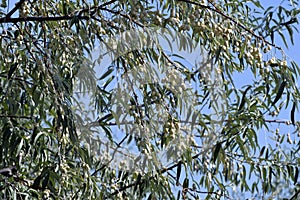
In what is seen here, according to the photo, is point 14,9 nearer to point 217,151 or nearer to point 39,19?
point 39,19

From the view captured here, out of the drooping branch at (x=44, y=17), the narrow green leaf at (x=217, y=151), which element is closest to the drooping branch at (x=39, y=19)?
the drooping branch at (x=44, y=17)

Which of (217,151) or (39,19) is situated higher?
(39,19)

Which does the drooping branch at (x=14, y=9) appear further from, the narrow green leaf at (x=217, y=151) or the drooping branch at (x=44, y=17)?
the narrow green leaf at (x=217, y=151)

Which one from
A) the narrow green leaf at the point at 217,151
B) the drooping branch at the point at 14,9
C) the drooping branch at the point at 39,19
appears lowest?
the narrow green leaf at the point at 217,151

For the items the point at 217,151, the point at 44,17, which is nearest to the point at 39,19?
the point at 44,17

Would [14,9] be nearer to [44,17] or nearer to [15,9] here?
[15,9]

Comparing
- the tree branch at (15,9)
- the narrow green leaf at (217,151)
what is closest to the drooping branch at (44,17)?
the tree branch at (15,9)

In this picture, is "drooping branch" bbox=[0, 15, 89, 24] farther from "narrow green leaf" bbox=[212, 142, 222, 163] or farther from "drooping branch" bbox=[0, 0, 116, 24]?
"narrow green leaf" bbox=[212, 142, 222, 163]

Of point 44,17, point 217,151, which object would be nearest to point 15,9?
point 44,17

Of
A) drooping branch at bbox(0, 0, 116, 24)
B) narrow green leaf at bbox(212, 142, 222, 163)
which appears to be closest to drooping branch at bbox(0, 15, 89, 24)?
drooping branch at bbox(0, 0, 116, 24)

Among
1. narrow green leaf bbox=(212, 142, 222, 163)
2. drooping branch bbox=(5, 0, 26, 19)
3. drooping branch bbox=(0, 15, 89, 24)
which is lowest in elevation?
narrow green leaf bbox=(212, 142, 222, 163)

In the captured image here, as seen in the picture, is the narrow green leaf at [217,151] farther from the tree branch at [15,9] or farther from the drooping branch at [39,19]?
the tree branch at [15,9]

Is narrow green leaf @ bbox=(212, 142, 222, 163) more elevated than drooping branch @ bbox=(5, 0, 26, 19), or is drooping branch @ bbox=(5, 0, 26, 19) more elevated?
drooping branch @ bbox=(5, 0, 26, 19)

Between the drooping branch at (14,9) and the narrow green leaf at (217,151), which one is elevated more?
the drooping branch at (14,9)
